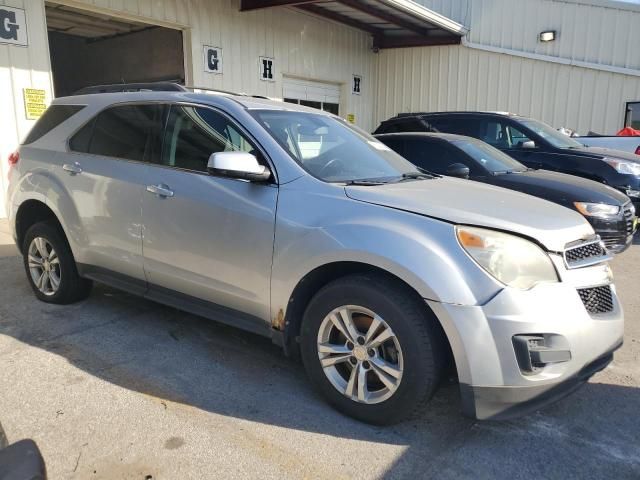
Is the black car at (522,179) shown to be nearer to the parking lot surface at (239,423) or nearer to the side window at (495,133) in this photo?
the side window at (495,133)

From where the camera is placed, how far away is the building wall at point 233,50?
7.89 metres

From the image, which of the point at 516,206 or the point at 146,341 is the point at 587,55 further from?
the point at 146,341

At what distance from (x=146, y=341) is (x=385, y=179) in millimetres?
2142

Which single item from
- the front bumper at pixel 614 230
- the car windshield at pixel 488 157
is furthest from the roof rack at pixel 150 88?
the front bumper at pixel 614 230

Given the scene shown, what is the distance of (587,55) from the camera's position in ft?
44.6

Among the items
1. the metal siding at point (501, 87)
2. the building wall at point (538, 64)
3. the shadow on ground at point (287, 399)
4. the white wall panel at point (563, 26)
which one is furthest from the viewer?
Result: the metal siding at point (501, 87)

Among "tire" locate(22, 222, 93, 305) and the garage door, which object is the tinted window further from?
the garage door

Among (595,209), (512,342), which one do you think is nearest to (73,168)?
(512,342)

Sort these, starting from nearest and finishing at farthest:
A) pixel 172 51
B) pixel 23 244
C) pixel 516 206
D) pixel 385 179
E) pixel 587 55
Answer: pixel 516 206 → pixel 385 179 → pixel 23 244 → pixel 172 51 → pixel 587 55

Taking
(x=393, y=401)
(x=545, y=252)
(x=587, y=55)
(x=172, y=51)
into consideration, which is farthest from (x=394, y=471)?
(x=587, y=55)

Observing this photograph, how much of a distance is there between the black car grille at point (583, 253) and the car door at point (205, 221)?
1.61m

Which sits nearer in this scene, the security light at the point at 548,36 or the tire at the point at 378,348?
the tire at the point at 378,348

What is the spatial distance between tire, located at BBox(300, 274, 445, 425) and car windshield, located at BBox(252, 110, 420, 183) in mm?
764

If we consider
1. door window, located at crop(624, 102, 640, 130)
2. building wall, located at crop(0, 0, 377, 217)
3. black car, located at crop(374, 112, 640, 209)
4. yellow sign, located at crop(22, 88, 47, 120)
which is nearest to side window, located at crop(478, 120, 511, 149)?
black car, located at crop(374, 112, 640, 209)
